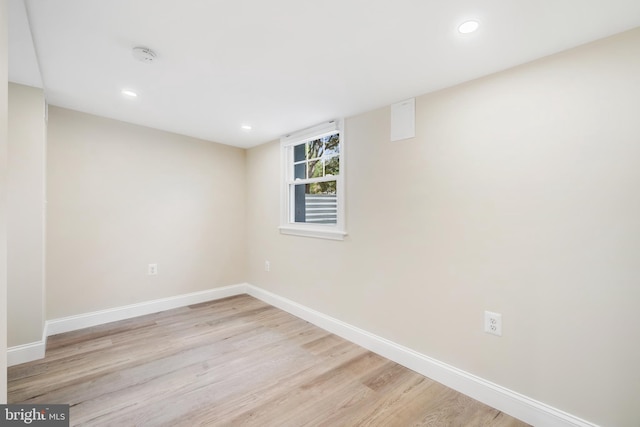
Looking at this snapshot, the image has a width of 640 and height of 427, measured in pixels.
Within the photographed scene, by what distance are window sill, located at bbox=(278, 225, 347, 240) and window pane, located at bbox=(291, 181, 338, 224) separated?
0.14m

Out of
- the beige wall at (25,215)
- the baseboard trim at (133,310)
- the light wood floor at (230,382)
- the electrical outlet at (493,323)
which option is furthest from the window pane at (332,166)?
the beige wall at (25,215)

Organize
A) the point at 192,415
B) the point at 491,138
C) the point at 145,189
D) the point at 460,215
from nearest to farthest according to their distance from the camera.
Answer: the point at 192,415 < the point at 491,138 < the point at 460,215 < the point at 145,189

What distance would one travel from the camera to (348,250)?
8.77 feet

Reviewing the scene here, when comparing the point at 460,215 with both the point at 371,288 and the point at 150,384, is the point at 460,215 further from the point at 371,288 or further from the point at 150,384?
the point at 150,384

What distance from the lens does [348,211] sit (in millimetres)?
2664

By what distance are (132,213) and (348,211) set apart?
2.42 m

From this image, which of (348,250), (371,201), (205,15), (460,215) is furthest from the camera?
(348,250)

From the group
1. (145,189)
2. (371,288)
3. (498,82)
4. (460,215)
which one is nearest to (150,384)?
(371,288)

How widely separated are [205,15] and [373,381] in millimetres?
2465

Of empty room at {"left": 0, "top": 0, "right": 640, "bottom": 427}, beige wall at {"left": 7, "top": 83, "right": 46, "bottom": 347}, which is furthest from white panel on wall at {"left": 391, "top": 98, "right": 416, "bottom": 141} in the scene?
beige wall at {"left": 7, "top": 83, "right": 46, "bottom": 347}

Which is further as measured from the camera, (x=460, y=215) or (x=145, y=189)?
(x=145, y=189)

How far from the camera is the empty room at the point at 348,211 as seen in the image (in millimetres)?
1374

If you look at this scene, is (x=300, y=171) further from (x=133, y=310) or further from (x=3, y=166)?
(x=3, y=166)

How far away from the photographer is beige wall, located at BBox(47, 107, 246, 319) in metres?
2.71
